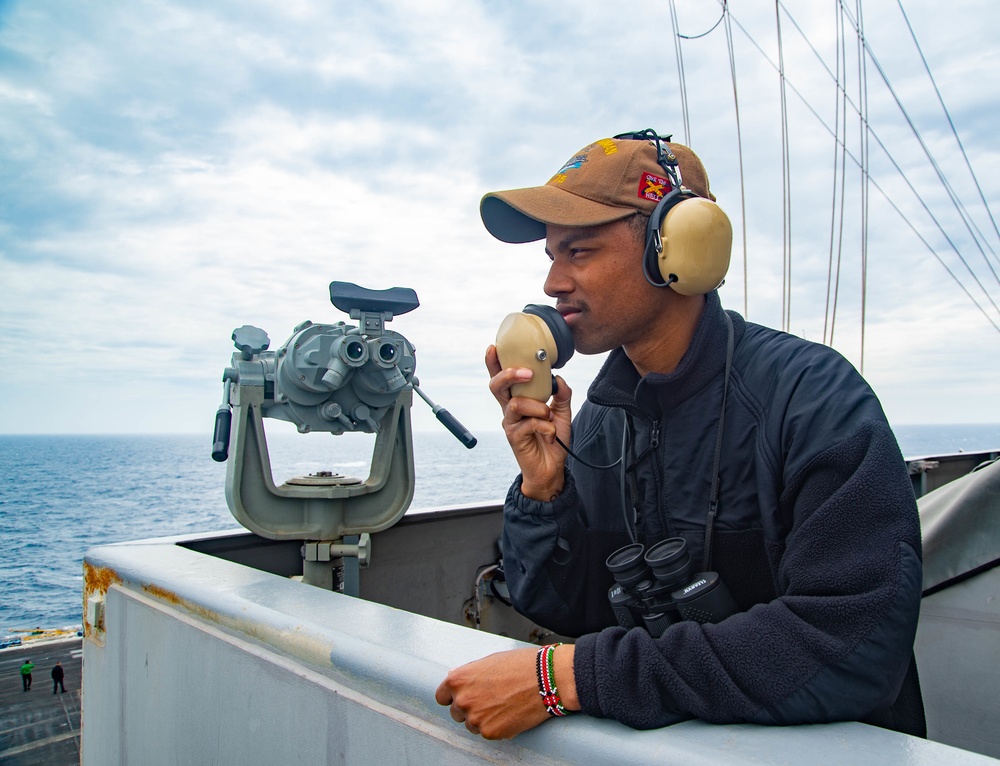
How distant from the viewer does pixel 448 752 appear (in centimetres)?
117

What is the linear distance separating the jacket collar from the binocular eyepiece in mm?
365

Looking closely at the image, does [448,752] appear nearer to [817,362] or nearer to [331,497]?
[817,362]

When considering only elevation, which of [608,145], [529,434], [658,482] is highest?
[608,145]

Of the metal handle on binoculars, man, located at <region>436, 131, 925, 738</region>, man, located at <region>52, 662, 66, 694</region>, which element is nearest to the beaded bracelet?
man, located at <region>436, 131, 925, 738</region>

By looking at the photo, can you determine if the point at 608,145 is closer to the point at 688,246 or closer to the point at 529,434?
the point at 688,246

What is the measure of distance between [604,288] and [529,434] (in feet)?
1.28

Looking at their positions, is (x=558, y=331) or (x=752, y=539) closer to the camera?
(x=752, y=539)

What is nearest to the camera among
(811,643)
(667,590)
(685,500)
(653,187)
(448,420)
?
(811,643)

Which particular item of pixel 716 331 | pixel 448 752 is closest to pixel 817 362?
pixel 716 331

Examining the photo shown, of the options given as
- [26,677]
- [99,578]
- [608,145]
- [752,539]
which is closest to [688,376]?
[752,539]

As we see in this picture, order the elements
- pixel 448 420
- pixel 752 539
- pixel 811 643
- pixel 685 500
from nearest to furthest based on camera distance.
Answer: pixel 811 643
pixel 752 539
pixel 685 500
pixel 448 420

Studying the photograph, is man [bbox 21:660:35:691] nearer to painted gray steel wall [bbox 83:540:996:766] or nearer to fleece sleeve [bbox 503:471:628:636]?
painted gray steel wall [bbox 83:540:996:766]

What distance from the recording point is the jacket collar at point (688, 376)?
5.05 ft

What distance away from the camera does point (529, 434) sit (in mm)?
1591
